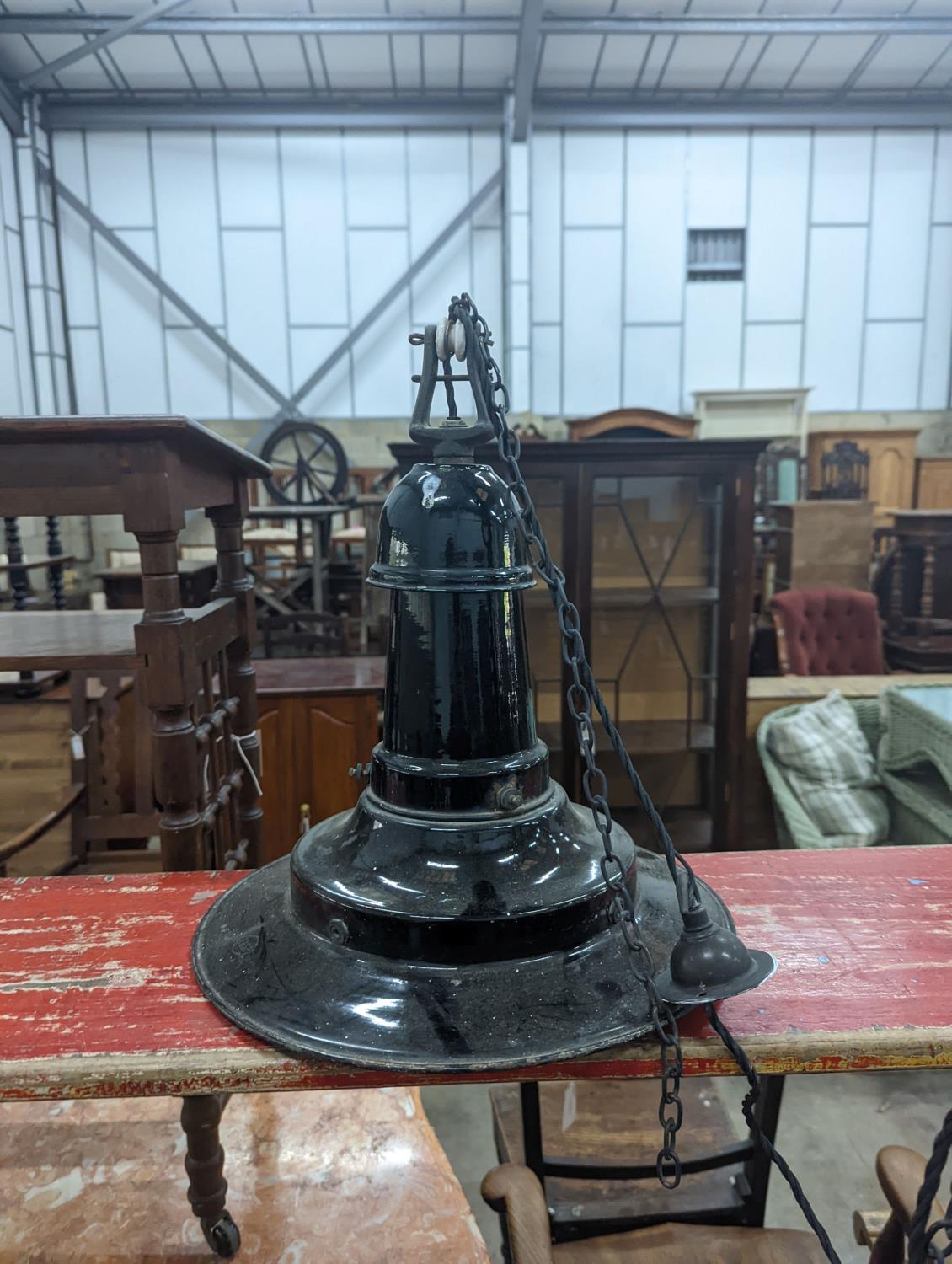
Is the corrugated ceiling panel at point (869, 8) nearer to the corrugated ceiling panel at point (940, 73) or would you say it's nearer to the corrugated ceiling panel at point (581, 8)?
the corrugated ceiling panel at point (940, 73)

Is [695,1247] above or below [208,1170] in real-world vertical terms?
below

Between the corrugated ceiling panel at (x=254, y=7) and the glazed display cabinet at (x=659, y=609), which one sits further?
the corrugated ceiling panel at (x=254, y=7)

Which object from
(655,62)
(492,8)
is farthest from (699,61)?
(492,8)

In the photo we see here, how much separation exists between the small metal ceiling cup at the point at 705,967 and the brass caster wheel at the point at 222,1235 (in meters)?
0.95

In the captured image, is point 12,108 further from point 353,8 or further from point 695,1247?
point 695,1247

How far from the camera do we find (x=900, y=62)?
6.56m

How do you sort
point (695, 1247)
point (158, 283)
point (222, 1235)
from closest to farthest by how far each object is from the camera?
point (222, 1235) < point (695, 1247) < point (158, 283)

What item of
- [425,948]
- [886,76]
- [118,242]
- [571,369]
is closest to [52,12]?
[118,242]

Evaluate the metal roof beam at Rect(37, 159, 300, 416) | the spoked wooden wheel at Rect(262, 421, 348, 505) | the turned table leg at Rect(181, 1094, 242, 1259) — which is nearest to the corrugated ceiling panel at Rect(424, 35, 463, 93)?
the metal roof beam at Rect(37, 159, 300, 416)

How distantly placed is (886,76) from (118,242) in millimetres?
6064

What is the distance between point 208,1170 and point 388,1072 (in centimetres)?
75

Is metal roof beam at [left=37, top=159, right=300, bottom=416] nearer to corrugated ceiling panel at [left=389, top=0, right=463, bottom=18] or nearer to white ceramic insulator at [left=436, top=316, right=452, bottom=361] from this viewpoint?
corrugated ceiling panel at [left=389, top=0, right=463, bottom=18]

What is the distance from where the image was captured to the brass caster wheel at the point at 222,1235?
44.4 inches

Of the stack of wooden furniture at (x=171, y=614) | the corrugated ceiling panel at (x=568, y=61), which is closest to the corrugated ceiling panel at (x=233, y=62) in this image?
the corrugated ceiling panel at (x=568, y=61)
